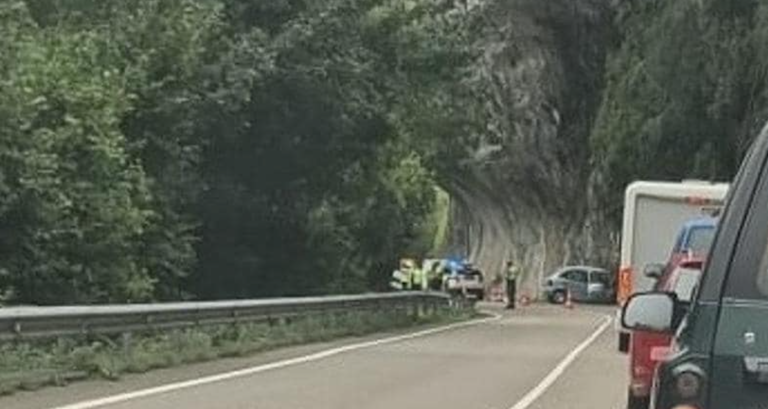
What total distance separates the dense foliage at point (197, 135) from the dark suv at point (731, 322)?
58.5 feet

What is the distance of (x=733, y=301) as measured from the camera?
4391mm

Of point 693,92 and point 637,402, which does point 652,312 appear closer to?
point 637,402

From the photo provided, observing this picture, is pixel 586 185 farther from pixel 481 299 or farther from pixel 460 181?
pixel 481 299

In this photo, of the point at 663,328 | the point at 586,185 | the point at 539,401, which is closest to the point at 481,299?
the point at 586,185

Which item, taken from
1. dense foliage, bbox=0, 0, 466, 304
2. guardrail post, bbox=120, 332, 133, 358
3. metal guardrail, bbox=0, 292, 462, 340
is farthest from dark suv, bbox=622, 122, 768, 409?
dense foliage, bbox=0, 0, 466, 304

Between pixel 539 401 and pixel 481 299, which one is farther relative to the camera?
pixel 481 299

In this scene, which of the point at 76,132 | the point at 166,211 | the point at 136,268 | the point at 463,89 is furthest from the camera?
the point at 463,89

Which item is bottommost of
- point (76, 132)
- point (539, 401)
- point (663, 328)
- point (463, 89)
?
point (539, 401)

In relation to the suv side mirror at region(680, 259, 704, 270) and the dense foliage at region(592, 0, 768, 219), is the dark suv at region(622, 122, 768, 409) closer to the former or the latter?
the suv side mirror at region(680, 259, 704, 270)

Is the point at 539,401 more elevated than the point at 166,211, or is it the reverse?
the point at 166,211

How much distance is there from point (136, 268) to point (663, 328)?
22.4m

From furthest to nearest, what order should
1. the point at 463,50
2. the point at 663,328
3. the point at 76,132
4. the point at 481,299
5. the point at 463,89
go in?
1. the point at 481,299
2. the point at 463,89
3. the point at 463,50
4. the point at 76,132
5. the point at 663,328

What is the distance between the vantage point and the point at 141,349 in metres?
19.0

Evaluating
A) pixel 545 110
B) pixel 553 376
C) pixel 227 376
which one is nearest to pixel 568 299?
pixel 545 110
